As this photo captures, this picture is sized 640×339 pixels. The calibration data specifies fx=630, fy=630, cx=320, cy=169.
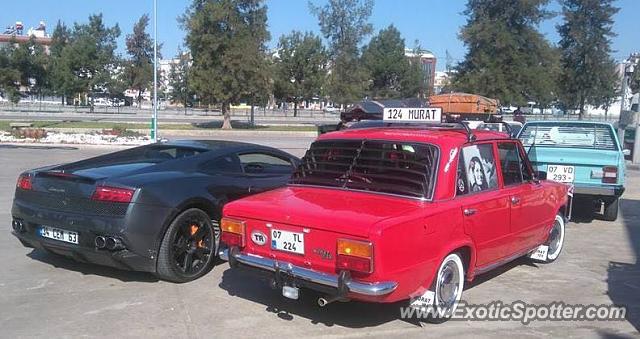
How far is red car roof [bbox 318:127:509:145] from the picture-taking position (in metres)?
5.41

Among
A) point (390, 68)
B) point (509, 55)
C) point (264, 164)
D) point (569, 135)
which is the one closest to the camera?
point (264, 164)

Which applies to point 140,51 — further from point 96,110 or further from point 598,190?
point 598,190

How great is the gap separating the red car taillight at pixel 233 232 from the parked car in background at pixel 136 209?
0.88 m

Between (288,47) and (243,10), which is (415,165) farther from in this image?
(288,47)

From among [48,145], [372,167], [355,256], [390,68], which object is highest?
[390,68]

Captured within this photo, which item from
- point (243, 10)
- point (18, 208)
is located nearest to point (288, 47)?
point (243, 10)

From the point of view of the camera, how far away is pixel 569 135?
435 inches

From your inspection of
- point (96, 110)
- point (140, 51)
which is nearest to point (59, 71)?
point (96, 110)

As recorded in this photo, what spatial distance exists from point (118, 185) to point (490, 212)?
11.1 feet

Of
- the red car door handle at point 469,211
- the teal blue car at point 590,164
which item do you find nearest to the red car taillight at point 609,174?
the teal blue car at point 590,164

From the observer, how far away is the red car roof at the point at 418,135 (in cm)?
541

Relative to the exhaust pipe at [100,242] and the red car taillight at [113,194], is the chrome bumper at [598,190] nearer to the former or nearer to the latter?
the red car taillight at [113,194]

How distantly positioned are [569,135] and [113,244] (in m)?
8.29

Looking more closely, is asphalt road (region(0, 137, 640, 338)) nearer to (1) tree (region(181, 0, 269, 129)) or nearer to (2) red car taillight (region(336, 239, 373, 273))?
(2) red car taillight (region(336, 239, 373, 273))
